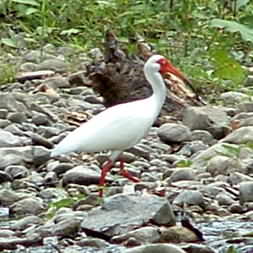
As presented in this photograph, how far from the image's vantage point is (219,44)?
2.86 metres

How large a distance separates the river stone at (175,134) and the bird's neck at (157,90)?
79cm

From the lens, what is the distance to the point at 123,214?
499cm

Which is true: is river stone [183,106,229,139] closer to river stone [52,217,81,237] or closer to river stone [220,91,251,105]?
river stone [220,91,251,105]

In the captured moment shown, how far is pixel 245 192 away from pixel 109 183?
113cm

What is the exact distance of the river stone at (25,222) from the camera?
5336mm

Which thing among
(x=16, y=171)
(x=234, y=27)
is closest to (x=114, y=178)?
(x=16, y=171)

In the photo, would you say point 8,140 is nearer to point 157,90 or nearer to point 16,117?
point 16,117

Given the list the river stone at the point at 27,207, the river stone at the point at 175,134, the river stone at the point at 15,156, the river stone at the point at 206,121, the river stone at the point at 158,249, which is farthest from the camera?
the river stone at the point at 206,121

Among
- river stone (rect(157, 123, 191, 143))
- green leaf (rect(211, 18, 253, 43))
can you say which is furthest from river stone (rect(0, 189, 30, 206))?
green leaf (rect(211, 18, 253, 43))

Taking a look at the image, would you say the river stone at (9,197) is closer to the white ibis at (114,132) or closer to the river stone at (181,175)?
the white ibis at (114,132)

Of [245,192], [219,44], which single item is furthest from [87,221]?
[219,44]

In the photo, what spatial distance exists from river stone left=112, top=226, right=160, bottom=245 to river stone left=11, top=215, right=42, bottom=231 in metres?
0.67

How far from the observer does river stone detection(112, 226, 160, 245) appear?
4762 millimetres

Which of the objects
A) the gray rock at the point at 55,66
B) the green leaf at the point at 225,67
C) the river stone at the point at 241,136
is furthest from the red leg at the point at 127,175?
the gray rock at the point at 55,66
